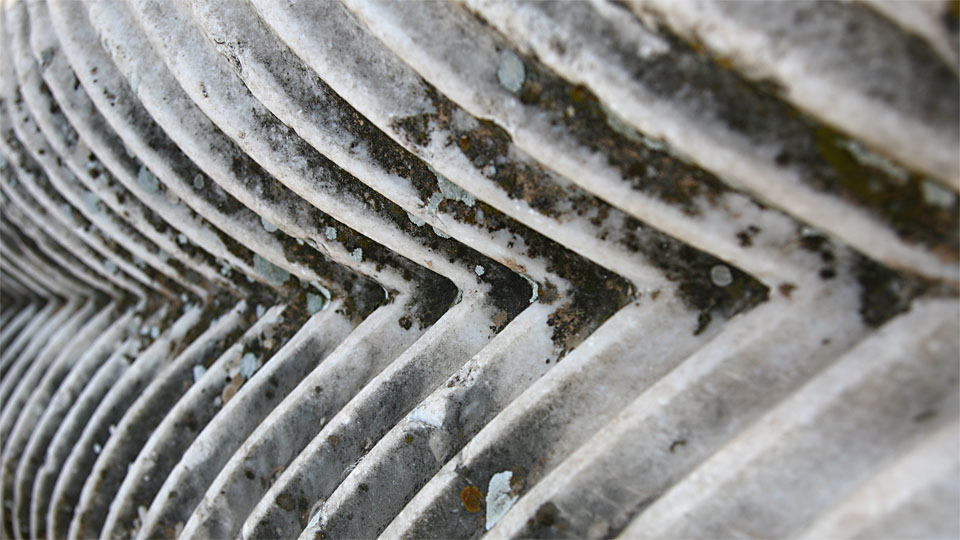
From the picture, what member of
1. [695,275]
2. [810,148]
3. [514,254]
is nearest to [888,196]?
[810,148]

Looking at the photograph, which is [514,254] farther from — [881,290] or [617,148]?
[881,290]

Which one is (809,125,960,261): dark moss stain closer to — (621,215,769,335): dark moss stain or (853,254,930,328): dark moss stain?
(853,254,930,328): dark moss stain

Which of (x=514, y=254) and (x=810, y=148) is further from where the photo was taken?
(x=514, y=254)

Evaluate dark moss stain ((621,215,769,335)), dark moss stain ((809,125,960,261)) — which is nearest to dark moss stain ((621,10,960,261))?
dark moss stain ((809,125,960,261))

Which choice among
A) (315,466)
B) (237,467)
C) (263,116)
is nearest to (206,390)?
(237,467)

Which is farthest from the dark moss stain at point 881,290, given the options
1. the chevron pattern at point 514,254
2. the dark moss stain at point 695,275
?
the dark moss stain at point 695,275

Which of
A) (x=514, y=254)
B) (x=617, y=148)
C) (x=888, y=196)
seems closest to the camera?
(x=888, y=196)

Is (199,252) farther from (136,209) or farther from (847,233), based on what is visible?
(847,233)

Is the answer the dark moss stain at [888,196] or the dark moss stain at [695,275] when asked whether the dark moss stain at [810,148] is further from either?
the dark moss stain at [695,275]
